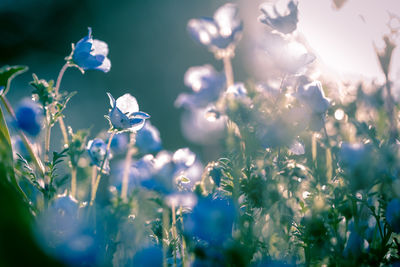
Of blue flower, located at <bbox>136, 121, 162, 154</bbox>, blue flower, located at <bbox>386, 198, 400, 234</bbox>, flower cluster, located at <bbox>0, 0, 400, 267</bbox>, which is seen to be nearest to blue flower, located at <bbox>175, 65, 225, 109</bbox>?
flower cluster, located at <bbox>0, 0, 400, 267</bbox>

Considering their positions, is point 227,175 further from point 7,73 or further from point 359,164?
point 7,73

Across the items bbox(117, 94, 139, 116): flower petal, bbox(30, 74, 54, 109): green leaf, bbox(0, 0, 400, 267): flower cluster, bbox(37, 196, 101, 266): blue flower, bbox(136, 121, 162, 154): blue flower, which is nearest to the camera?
bbox(37, 196, 101, 266): blue flower

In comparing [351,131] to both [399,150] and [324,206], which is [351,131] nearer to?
[399,150]

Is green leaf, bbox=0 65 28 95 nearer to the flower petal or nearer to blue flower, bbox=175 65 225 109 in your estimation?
the flower petal

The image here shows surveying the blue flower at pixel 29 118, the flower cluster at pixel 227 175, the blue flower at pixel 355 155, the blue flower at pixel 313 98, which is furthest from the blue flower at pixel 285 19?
the blue flower at pixel 29 118

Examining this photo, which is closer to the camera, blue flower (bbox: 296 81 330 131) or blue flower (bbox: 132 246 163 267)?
blue flower (bbox: 132 246 163 267)

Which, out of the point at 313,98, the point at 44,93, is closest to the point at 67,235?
the point at 44,93
